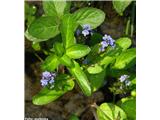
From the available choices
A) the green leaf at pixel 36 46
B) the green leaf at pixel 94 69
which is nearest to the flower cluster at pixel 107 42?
the green leaf at pixel 94 69

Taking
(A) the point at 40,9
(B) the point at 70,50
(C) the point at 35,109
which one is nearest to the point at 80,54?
(B) the point at 70,50

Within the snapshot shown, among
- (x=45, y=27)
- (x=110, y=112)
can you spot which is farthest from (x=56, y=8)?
(x=110, y=112)

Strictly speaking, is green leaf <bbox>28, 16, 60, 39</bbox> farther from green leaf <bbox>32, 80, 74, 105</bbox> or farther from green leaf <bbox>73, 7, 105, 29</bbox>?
green leaf <bbox>32, 80, 74, 105</bbox>

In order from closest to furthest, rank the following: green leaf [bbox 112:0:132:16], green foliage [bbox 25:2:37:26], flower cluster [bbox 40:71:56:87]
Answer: flower cluster [bbox 40:71:56:87], green leaf [bbox 112:0:132:16], green foliage [bbox 25:2:37:26]

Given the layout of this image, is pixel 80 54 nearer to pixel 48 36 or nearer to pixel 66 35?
pixel 66 35

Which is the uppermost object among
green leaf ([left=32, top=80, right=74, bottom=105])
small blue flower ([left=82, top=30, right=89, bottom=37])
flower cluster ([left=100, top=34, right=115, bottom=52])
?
small blue flower ([left=82, top=30, right=89, bottom=37])

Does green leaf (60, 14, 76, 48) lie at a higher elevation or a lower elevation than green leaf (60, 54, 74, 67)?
higher

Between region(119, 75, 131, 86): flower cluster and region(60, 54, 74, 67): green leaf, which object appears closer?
region(60, 54, 74, 67): green leaf

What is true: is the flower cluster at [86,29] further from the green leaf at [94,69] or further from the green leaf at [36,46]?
the green leaf at [36,46]

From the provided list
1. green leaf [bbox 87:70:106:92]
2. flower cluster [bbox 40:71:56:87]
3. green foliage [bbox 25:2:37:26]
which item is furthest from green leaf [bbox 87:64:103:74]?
green foliage [bbox 25:2:37:26]
